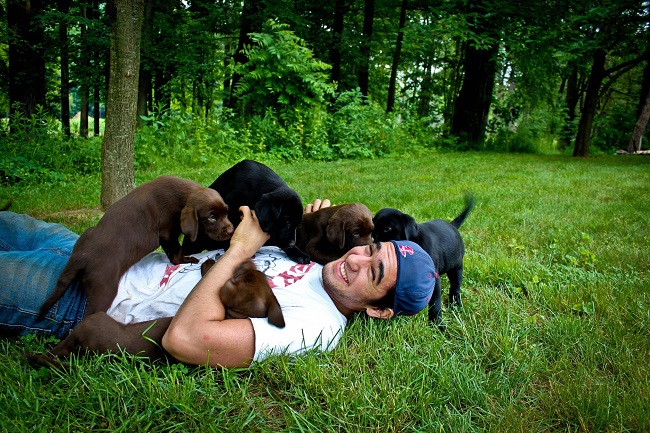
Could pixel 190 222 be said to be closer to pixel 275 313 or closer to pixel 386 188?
pixel 275 313

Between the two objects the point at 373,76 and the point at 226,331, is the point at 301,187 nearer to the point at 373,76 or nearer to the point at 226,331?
the point at 226,331

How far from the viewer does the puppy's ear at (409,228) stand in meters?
3.74

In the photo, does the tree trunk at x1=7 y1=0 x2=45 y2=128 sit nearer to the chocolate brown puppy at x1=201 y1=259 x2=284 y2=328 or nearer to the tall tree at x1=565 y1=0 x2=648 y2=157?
the chocolate brown puppy at x1=201 y1=259 x2=284 y2=328

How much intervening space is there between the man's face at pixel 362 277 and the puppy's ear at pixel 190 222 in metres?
0.99

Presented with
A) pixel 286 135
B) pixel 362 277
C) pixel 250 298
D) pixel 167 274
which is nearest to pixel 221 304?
pixel 250 298

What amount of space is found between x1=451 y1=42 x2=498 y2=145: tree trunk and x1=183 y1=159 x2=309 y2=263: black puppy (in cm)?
1586

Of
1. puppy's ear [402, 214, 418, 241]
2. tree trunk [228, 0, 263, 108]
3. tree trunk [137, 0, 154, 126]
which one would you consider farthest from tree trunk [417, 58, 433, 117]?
puppy's ear [402, 214, 418, 241]

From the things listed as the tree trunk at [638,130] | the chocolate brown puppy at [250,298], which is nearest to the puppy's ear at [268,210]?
the chocolate brown puppy at [250,298]

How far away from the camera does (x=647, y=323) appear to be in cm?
321

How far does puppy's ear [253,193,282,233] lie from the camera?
137 inches

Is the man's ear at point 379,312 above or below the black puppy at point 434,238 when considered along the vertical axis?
below

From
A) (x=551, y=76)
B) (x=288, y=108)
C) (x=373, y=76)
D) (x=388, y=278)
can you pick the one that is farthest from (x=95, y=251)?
(x=373, y=76)

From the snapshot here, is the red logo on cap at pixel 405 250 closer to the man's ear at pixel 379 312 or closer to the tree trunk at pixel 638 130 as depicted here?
the man's ear at pixel 379 312

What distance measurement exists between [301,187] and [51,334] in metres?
5.89
